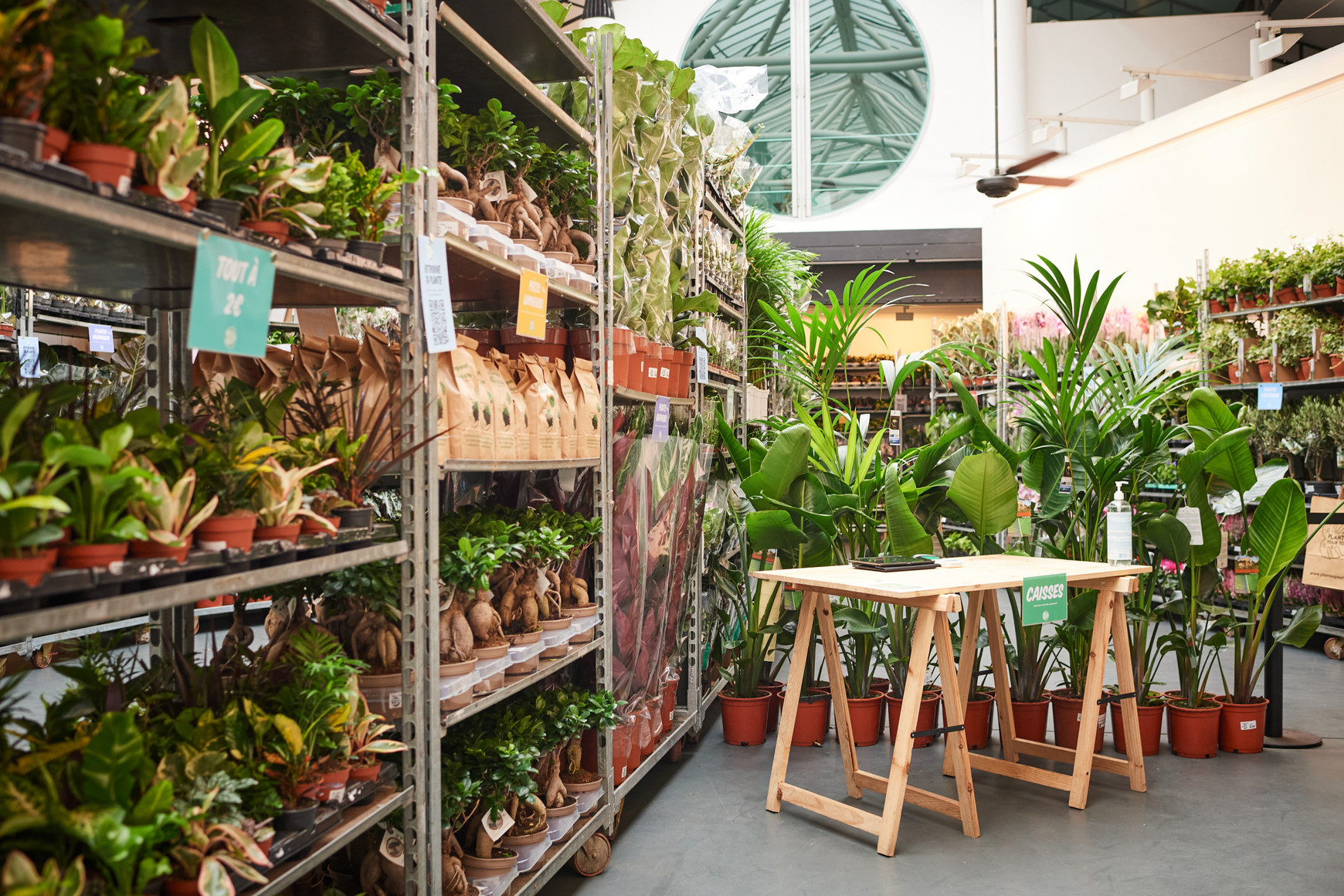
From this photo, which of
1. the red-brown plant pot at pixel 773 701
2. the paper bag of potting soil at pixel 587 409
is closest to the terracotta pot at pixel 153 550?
the paper bag of potting soil at pixel 587 409

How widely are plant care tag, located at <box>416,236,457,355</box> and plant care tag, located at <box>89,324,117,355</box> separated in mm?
3890

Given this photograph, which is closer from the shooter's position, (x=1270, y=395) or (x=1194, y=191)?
(x=1270, y=395)

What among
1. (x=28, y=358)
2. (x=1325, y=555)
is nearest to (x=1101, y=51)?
(x=1325, y=555)

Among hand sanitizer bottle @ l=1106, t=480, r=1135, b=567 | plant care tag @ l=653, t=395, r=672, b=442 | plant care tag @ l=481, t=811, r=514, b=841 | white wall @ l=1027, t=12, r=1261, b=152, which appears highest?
white wall @ l=1027, t=12, r=1261, b=152

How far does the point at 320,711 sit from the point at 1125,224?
10.4 m

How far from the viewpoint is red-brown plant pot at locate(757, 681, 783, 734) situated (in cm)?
428

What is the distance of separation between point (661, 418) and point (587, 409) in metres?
0.76

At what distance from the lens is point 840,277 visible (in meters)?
14.1

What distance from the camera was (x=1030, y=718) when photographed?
3930 millimetres

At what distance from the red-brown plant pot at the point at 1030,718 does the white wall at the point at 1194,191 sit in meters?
3.98

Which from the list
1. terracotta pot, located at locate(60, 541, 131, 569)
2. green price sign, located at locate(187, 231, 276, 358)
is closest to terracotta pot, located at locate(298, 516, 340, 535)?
green price sign, located at locate(187, 231, 276, 358)

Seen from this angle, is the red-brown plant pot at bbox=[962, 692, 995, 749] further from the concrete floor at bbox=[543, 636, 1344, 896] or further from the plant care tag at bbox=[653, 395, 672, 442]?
the plant care tag at bbox=[653, 395, 672, 442]

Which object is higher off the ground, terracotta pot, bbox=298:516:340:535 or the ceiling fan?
the ceiling fan

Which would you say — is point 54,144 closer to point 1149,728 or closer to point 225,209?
point 225,209
